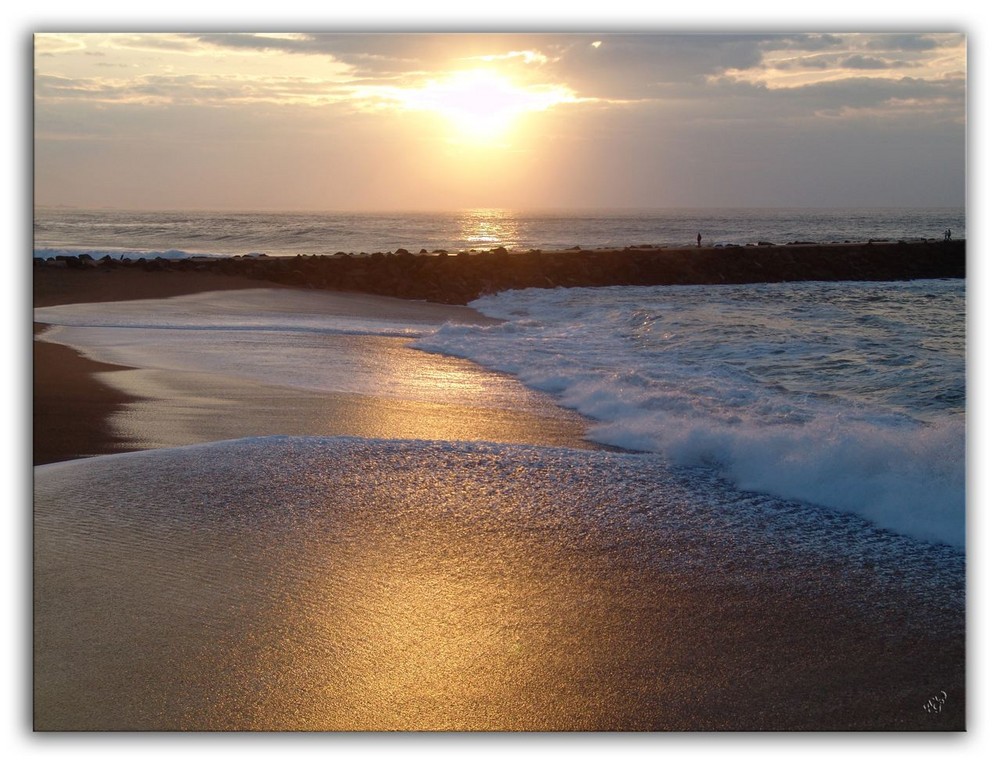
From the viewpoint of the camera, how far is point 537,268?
22656mm

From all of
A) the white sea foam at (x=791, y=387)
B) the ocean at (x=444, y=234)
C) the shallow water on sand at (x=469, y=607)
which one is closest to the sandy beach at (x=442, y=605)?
the shallow water on sand at (x=469, y=607)

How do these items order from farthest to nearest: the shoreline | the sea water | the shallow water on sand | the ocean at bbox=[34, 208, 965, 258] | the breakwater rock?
the ocean at bbox=[34, 208, 965, 258] → the breakwater rock → the shoreline → the sea water → the shallow water on sand

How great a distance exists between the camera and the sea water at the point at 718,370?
4980 millimetres

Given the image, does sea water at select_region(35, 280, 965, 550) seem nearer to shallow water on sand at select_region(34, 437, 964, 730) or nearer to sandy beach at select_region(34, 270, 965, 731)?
shallow water on sand at select_region(34, 437, 964, 730)

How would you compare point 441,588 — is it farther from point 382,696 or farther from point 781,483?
point 781,483

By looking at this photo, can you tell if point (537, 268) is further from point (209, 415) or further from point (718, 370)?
point (209, 415)

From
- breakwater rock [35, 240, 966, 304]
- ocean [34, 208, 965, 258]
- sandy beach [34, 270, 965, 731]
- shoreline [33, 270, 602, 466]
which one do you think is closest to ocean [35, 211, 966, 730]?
sandy beach [34, 270, 965, 731]

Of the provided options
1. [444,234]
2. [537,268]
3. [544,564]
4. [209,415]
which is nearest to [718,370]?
[209,415]

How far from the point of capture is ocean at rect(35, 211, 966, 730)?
3.18m

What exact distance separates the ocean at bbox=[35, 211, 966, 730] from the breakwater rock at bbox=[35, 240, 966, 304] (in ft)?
43.4

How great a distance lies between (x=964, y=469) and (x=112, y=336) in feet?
31.0

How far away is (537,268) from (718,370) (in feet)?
46.5
